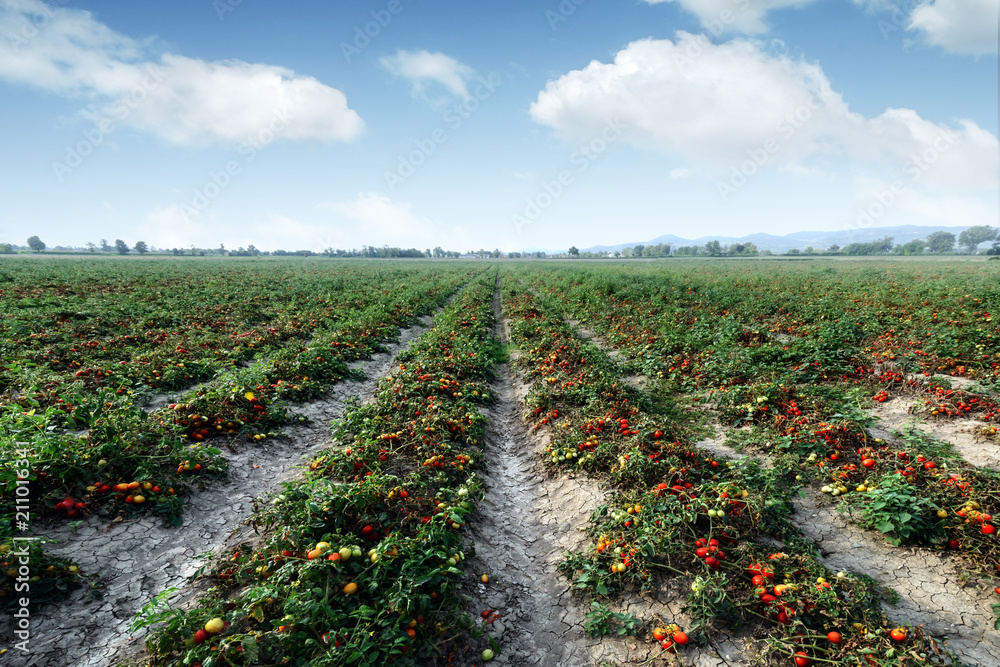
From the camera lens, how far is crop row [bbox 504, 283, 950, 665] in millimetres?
3053

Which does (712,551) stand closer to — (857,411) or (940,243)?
(857,411)

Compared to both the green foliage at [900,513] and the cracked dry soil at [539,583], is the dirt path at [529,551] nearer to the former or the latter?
the cracked dry soil at [539,583]

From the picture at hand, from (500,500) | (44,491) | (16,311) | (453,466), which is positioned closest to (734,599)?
(500,500)

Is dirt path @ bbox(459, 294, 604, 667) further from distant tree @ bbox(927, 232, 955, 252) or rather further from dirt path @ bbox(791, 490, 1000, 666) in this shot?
distant tree @ bbox(927, 232, 955, 252)

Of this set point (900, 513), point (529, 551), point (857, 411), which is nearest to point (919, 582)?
point (900, 513)

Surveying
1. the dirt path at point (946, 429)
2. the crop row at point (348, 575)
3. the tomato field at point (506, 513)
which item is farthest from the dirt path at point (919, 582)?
the crop row at point (348, 575)

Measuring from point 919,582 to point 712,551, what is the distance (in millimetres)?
2010

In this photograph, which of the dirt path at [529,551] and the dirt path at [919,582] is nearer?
the dirt path at [919,582]

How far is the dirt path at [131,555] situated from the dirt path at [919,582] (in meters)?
6.43

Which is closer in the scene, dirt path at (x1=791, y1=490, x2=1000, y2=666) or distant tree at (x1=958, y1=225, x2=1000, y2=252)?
dirt path at (x1=791, y1=490, x2=1000, y2=666)

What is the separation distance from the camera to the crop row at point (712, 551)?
305cm

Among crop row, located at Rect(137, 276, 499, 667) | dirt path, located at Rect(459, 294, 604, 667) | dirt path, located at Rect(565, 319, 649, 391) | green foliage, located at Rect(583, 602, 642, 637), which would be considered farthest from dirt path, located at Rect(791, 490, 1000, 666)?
dirt path, located at Rect(565, 319, 649, 391)

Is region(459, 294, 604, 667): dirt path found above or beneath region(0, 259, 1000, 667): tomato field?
beneath

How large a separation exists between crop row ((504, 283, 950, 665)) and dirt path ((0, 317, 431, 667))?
3.87 m
